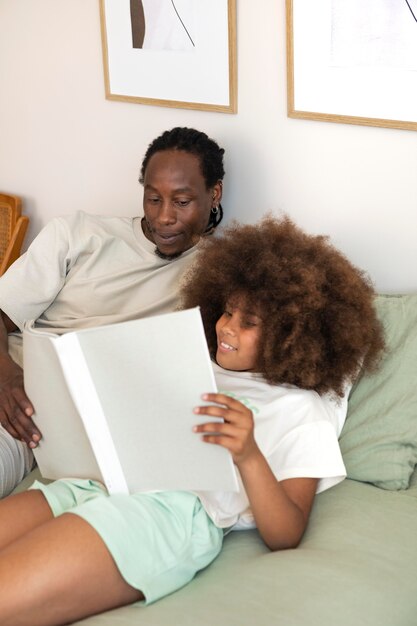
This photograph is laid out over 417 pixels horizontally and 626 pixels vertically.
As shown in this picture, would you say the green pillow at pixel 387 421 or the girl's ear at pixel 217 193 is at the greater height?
the girl's ear at pixel 217 193

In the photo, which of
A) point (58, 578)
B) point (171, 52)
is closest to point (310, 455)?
point (58, 578)

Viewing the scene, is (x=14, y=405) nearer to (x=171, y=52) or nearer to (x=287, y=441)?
(x=287, y=441)

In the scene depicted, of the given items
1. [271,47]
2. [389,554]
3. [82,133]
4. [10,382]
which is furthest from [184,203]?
[389,554]

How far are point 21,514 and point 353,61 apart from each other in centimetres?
123

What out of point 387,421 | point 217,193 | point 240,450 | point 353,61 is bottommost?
point 387,421

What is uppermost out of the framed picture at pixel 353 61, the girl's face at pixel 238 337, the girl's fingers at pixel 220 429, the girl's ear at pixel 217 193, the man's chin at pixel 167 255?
the framed picture at pixel 353 61

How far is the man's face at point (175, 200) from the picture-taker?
2232 mm

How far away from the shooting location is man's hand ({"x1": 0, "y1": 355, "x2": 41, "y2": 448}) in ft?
6.02

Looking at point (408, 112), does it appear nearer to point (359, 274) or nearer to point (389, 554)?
point (359, 274)

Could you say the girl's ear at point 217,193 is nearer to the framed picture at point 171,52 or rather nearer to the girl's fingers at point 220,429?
the framed picture at point 171,52

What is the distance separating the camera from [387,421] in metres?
1.89

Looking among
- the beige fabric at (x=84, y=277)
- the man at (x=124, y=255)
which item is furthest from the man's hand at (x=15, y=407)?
the beige fabric at (x=84, y=277)

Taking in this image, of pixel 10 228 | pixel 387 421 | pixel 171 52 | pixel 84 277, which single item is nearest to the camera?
pixel 387 421

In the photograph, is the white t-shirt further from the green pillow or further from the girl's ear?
the girl's ear
